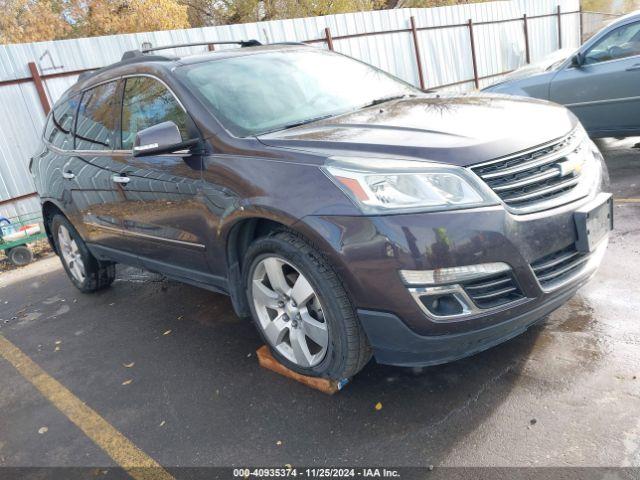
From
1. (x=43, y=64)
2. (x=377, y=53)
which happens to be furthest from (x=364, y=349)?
(x=377, y=53)

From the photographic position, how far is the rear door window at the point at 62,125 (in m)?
4.54

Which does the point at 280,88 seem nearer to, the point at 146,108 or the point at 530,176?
the point at 146,108

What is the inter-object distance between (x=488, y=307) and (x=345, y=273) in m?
0.62

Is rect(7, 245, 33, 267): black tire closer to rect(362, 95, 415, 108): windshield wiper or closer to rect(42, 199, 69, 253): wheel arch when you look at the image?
rect(42, 199, 69, 253): wheel arch

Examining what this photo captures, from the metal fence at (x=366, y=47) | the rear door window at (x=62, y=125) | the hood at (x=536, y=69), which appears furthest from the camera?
the metal fence at (x=366, y=47)

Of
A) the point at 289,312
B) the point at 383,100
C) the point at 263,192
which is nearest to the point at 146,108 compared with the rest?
the point at 263,192

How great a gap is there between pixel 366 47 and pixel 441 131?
10307mm

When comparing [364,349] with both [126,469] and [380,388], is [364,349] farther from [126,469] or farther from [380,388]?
[126,469]

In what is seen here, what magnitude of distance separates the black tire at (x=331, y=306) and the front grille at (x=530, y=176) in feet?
2.64

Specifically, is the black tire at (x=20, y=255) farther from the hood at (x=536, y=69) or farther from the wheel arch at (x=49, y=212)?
the hood at (x=536, y=69)

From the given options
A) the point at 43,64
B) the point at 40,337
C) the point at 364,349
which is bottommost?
the point at 40,337

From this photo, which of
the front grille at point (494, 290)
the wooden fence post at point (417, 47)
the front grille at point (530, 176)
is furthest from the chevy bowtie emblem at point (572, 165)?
the wooden fence post at point (417, 47)

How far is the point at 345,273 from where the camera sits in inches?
93.0

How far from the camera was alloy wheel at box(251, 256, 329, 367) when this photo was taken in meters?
2.65
